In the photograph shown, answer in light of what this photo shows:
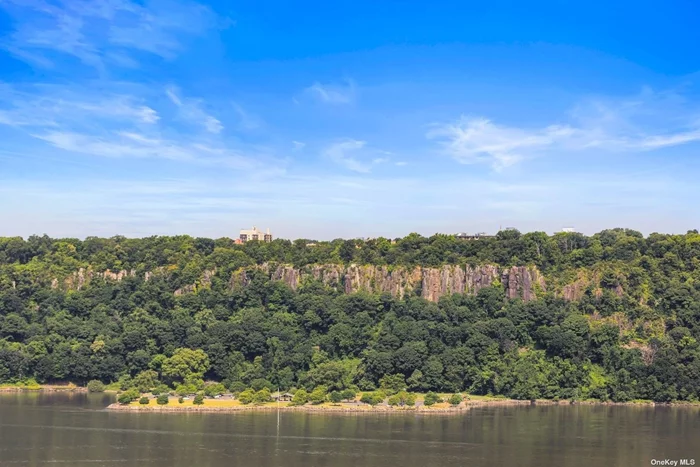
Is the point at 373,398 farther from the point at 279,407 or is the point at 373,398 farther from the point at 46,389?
the point at 46,389

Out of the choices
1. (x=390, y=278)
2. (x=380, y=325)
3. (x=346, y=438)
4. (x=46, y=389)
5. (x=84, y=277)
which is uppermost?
(x=390, y=278)

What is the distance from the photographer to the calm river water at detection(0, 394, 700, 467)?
139ft

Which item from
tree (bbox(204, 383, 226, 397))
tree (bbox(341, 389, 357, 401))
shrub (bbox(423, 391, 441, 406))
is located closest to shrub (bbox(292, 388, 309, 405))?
tree (bbox(341, 389, 357, 401))

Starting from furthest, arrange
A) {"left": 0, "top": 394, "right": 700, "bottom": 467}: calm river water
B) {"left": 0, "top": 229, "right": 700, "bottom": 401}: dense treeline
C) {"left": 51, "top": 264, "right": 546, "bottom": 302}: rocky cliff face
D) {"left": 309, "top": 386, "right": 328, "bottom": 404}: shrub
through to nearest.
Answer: {"left": 51, "top": 264, "right": 546, "bottom": 302}: rocky cliff face < {"left": 0, "top": 229, "right": 700, "bottom": 401}: dense treeline < {"left": 309, "top": 386, "right": 328, "bottom": 404}: shrub < {"left": 0, "top": 394, "right": 700, "bottom": 467}: calm river water

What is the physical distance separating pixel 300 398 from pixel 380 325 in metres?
15.6

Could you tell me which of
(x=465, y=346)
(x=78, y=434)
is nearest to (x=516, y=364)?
(x=465, y=346)

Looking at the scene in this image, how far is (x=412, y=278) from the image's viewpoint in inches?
3142

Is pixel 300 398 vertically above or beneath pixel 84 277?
beneath

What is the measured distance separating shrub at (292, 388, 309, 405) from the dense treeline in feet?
7.89

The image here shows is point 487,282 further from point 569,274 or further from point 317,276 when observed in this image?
point 317,276

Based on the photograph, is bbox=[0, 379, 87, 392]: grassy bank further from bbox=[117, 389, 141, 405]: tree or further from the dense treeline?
bbox=[117, 389, 141, 405]: tree

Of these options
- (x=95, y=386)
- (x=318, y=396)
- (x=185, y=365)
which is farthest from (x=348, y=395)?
(x=95, y=386)

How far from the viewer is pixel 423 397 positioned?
200ft

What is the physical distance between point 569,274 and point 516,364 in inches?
610
